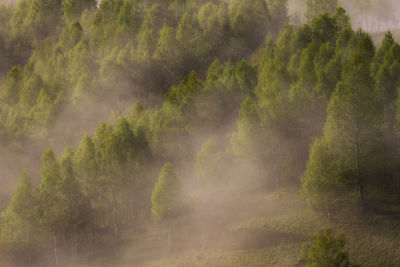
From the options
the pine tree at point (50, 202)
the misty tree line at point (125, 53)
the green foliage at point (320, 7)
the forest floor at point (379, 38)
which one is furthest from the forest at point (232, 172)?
the forest floor at point (379, 38)

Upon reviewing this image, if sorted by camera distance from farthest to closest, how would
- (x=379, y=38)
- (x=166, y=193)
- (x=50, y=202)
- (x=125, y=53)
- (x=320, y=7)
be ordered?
(x=379, y=38)
(x=320, y=7)
(x=125, y=53)
(x=50, y=202)
(x=166, y=193)

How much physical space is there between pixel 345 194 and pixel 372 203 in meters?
2.88

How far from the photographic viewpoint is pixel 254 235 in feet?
128

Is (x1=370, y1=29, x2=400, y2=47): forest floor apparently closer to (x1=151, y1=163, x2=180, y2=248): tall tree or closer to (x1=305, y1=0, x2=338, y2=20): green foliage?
(x1=305, y1=0, x2=338, y2=20): green foliage

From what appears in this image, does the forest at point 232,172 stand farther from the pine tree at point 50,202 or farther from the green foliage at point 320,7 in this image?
the green foliage at point 320,7

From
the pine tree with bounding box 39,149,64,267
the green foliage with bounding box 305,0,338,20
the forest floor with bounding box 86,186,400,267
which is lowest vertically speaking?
the forest floor with bounding box 86,186,400,267

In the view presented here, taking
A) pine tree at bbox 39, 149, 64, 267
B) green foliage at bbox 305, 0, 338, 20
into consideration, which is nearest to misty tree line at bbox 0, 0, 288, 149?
green foliage at bbox 305, 0, 338, 20

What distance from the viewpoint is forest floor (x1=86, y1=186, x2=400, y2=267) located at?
34.3 metres

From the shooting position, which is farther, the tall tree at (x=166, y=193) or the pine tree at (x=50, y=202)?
the pine tree at (x=50, y=202)

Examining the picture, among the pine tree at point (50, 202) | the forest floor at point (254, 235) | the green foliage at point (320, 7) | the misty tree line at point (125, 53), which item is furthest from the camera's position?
the green foliage at point (320, 7)

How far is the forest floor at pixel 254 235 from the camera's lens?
34344mm

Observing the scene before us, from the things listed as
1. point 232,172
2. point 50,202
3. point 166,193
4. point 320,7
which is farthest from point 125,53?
point 320,7

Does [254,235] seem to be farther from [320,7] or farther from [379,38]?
[379,38]

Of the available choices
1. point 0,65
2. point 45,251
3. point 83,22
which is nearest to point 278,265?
point 45,251
